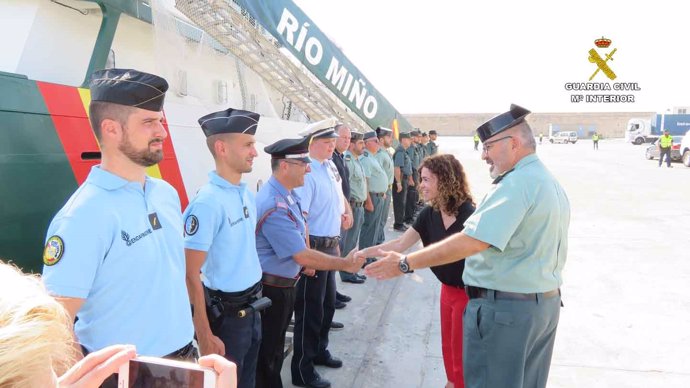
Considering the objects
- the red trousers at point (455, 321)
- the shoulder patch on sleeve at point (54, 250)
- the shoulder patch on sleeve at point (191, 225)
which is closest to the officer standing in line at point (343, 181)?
the red trousers at point (455, 321)

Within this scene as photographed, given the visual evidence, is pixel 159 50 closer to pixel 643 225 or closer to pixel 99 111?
pixel 99 111

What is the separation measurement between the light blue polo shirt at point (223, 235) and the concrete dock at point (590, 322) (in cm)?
144

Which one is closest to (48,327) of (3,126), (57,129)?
(3,126)

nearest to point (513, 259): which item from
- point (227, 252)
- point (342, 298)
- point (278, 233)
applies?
Result: point (278, 233)

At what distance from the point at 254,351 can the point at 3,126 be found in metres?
1.59

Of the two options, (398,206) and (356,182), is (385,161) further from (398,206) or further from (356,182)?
(356,182)

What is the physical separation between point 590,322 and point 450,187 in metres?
2.67

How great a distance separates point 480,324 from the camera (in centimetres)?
237

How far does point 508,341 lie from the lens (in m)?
2.27

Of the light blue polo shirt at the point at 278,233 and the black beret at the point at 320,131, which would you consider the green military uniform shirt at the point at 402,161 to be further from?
the light blue polo shirt at the point at 278,233

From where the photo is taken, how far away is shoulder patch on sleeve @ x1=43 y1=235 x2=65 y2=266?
4.75 feet

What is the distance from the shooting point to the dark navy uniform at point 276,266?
8.96 ft

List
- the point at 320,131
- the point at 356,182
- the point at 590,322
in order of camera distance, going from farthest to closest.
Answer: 1. the point at 356,182
2. the point at 590,322
3. the point at 320,131

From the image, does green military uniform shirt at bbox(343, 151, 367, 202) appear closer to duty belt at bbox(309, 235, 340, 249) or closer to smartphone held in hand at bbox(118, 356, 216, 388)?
duty belt at bbox(309, 235, 340, 249)
